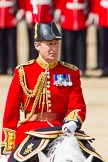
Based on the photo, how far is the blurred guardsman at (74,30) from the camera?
12.7 meters

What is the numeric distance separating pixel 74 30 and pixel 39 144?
6656 mm

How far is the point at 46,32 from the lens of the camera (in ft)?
21.4

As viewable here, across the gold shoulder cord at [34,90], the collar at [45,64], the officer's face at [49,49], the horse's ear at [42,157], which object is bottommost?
the horse's ear at [42,157]

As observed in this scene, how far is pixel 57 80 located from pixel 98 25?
6.45 meters

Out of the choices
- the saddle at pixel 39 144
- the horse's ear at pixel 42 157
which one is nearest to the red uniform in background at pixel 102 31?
the saddle at pixel 39 144

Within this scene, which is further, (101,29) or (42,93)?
(101,29)

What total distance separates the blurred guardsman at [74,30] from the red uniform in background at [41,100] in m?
5.96

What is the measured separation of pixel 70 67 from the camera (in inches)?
264

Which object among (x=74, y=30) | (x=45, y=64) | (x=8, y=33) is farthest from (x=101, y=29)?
(x=45, y=64)

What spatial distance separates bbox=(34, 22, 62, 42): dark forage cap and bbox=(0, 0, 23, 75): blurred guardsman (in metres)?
6.26

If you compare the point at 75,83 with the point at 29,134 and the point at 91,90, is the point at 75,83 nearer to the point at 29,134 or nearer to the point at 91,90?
the point at 29,134

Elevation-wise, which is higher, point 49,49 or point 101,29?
point 49,49

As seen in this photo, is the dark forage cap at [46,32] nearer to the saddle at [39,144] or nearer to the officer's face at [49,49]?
the officer's face at [49,49]

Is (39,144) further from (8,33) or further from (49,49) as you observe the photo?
(8,33)
